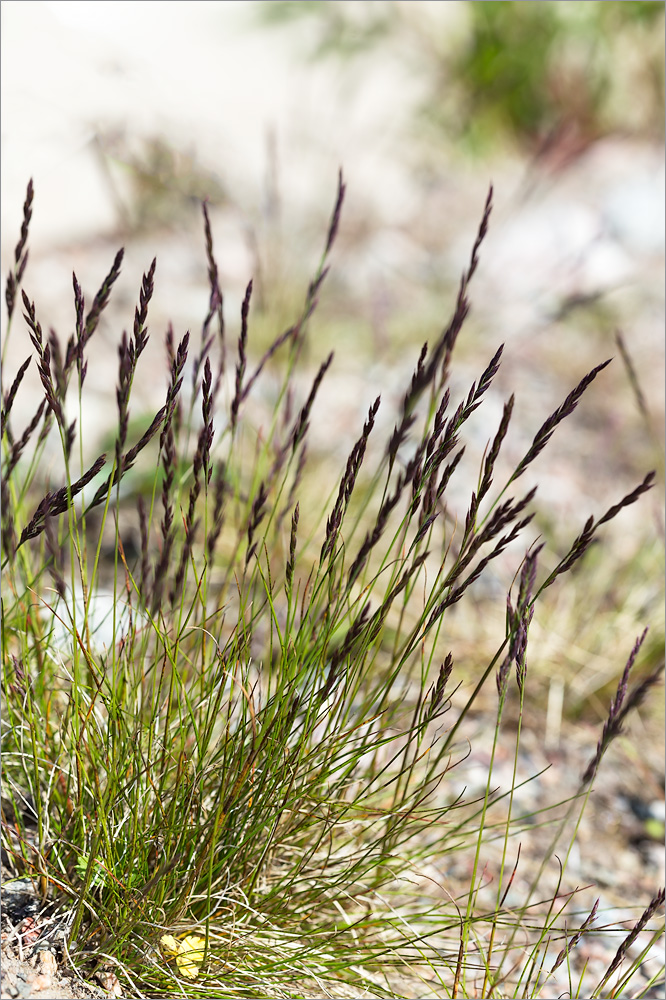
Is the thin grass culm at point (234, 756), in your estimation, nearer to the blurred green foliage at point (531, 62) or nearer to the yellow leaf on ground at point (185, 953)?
the yellow leaf on ground at point (185, 953)

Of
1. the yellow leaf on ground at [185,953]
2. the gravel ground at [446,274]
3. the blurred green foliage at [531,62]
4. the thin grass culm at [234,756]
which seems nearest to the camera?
the thin grass culm at [234,756]

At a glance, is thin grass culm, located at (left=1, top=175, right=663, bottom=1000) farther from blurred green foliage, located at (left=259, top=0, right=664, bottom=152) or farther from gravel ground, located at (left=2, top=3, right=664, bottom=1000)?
blurred green foliage, located at (left=259, top=0, right=664, bottom=152)

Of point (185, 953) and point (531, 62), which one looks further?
point (531, 62)

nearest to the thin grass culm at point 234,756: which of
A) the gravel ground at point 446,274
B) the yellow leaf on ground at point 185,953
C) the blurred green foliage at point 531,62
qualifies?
the yellow leaf on ground at point 185,953

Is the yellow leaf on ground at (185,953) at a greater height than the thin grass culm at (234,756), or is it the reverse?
the thin grass culm at (234,756)

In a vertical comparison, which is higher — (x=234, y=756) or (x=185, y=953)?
(x=234, y=756)

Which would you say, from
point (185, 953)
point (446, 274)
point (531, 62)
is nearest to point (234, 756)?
point (185, 953)

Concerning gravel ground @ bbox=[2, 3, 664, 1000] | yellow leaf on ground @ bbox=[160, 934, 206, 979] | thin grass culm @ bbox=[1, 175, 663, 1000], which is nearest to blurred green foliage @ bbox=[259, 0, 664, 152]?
gravel ground @ bbox=[2, 3, 664, 1000]

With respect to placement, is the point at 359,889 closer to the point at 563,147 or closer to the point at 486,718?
the point at 486,718

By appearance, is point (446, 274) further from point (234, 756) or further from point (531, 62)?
point (234, 756)

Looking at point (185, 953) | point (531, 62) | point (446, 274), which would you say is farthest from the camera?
point (531, 62)
